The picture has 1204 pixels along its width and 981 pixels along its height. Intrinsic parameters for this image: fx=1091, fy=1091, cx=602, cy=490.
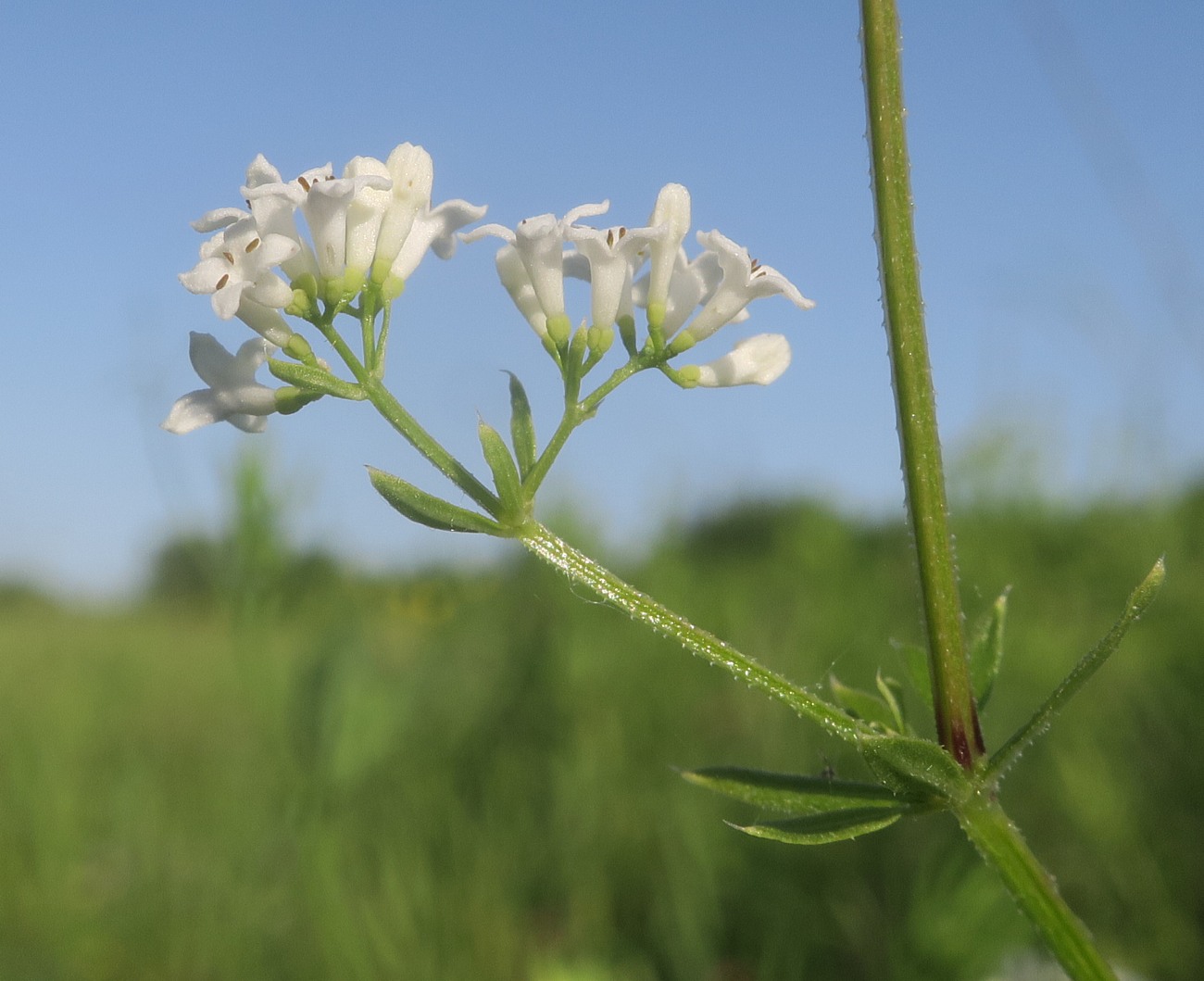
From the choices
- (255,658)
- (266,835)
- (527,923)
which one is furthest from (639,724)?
(255,658)

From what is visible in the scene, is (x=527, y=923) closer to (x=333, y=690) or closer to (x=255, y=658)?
(x=333, y=690)

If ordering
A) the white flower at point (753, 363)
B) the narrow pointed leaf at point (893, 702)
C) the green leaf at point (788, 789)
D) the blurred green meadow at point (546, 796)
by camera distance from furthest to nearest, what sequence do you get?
the blurred green meadow at point (546, 796) → the white flower at point (753, 363) → the narrow pointed leaf at point (893, 702) → the green leaf at point (788, 789)

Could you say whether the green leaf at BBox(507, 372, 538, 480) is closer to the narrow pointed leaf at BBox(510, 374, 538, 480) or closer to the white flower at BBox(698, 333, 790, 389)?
the narrow pointed leaf at BBox(510, 374, 538, 480)

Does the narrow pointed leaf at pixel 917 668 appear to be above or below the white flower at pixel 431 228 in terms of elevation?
below

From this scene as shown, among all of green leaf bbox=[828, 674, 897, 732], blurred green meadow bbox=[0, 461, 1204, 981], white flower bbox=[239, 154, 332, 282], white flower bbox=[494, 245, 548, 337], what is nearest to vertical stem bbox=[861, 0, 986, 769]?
green leaf bbox=[828, 674, 897, 732]

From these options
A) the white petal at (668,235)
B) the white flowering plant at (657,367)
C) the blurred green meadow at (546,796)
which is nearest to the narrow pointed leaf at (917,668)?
the white flowering plant at (657,367)

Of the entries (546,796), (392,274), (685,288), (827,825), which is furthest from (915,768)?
(546,796)

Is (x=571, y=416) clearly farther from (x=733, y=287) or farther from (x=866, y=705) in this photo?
(x=866, y=705)

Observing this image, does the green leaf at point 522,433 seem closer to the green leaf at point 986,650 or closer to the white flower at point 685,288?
the white flower at point 685,288

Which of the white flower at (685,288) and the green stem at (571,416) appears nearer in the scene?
the green stem at (571,416)
